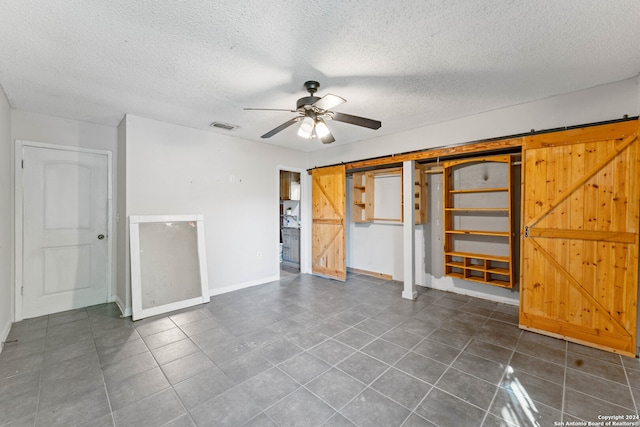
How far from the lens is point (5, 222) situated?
3037mm

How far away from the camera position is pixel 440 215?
4.68 m

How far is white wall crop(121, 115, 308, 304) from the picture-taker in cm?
376

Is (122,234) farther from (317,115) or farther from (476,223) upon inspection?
(476,223)

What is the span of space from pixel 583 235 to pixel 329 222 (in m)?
3.73

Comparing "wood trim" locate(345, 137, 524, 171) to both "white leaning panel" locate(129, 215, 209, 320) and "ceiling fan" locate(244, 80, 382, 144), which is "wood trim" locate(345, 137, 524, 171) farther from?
"white leaning panel" locate(129, 215, 209, 320)

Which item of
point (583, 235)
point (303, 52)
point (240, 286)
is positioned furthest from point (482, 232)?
point (240, 286)

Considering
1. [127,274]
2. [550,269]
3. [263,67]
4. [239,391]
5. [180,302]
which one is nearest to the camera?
[239,391]

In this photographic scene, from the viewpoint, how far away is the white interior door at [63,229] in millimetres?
3520

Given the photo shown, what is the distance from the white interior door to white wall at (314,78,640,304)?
396 centimetres

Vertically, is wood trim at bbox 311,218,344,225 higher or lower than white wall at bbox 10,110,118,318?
lower

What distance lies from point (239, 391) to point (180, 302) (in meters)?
2.23

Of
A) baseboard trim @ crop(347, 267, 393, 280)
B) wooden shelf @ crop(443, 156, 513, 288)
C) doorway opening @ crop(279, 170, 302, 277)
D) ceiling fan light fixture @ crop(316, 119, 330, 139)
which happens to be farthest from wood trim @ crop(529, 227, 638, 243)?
doorway opening @ crop(279, 170, 302, 277)

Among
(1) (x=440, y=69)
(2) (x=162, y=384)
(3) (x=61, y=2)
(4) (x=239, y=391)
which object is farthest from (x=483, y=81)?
(2) (x=162, y=384)

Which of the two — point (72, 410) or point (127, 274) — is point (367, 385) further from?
point (127, 274)
